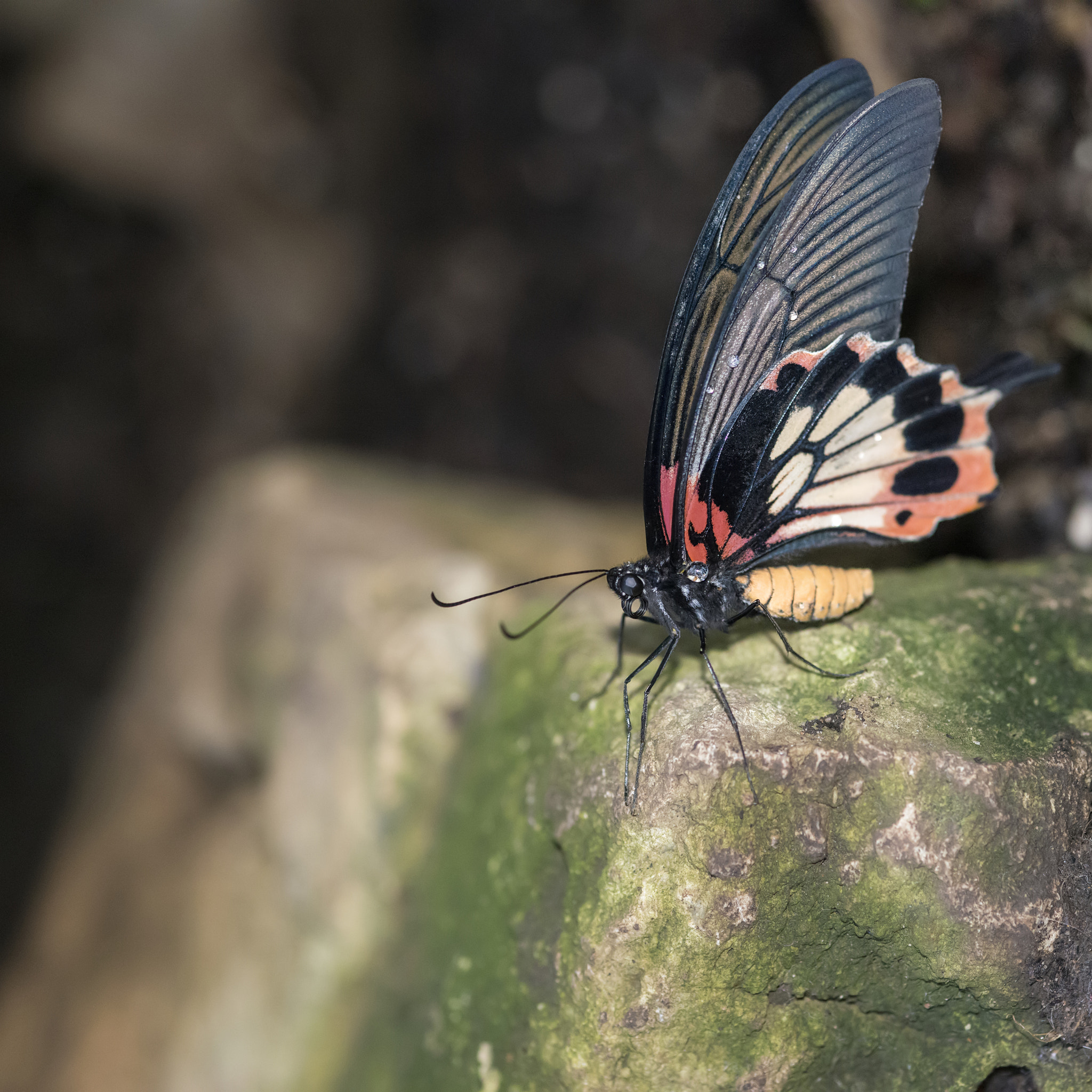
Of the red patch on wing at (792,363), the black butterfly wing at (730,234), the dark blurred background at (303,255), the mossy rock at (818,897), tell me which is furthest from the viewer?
the dark blurred background at (303,255)

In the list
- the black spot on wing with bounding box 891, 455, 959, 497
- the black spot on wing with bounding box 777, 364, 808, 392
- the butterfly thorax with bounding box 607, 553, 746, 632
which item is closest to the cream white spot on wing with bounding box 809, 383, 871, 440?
the black spot on wing with bounding box 777, 364, 808, 392

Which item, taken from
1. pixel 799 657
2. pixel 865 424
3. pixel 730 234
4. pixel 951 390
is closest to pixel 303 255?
pixel 730 234

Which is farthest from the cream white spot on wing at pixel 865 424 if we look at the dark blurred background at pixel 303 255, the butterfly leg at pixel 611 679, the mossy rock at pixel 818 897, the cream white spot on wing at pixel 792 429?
the dark blurred background at pixel 303 255

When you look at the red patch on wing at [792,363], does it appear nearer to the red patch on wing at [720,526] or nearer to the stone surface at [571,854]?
the red patch on wing at [720,526]

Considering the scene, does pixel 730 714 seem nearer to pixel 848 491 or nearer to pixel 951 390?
pixel 848 491

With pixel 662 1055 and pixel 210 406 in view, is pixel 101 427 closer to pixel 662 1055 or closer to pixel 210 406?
pixel 210 406
